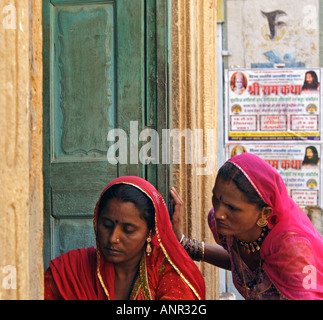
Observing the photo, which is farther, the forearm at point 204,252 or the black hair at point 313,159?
the black hair at point 313,159

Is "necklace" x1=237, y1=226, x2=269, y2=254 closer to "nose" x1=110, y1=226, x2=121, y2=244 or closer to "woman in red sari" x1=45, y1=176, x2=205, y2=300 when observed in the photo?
"woman in red sari" x1=45, y1=176, x2=205, y2=300

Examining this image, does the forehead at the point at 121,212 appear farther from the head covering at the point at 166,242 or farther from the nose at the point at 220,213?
the nose at the point at 220,213

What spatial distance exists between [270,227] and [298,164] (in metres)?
3.15

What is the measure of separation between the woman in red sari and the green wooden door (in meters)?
0.87

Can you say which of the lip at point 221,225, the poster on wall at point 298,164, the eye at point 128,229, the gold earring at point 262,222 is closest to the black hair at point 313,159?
the poster on wall at point 298,164

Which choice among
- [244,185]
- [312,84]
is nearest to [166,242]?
[244,185]

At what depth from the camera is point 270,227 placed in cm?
229

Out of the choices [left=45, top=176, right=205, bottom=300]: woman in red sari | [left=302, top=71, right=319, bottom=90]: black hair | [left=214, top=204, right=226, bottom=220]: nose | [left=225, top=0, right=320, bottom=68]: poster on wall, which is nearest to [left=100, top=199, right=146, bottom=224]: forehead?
[left=45, top=176, right=205, bottom=300]: woman in red sari

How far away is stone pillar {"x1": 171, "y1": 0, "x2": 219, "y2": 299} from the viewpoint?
3.21 m

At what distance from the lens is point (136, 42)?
122 inches

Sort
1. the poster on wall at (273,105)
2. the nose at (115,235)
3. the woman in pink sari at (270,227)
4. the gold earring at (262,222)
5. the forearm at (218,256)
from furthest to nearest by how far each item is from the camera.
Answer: the poster on wall at (273,105), the forearm at (218,256), the gold earring at (262,222), the woman in pink sari at (270,227), the nose at (115,235)

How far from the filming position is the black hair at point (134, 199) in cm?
212

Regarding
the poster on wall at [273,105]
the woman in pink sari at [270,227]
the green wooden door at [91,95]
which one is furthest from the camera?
the poster on wall at [273,105]

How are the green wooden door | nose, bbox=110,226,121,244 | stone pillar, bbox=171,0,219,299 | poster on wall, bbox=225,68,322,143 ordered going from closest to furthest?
nose, bbox=110,226,121,244
the green wooden door
stone pillar, bbox=171,0,219,299
poster on wall, bbox=225,68,322,143
